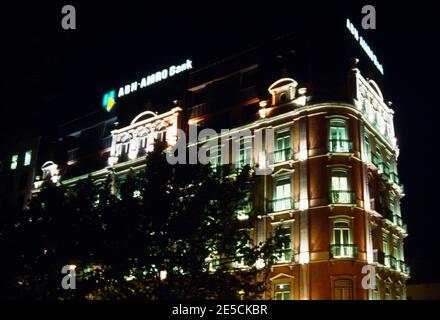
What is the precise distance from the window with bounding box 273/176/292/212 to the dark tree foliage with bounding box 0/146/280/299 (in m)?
5.18

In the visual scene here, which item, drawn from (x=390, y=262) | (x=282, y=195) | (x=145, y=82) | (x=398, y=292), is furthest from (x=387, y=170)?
(x=145, y=82)

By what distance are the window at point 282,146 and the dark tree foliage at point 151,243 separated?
667cm

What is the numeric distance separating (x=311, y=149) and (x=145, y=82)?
55.5ft

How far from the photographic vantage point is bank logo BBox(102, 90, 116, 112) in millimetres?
44500

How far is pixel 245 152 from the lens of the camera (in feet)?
113

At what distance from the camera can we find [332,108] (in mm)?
31812

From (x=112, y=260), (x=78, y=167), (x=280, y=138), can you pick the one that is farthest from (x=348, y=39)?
(x=78, y=167)

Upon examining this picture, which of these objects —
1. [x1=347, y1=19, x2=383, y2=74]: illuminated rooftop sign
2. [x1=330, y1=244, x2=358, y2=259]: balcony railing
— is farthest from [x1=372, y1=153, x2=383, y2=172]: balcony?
[x1=347, y1=19, x2=383, y2=74]: illuminated rooftop sign

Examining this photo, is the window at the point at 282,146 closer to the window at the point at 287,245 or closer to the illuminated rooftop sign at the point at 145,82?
the window at the point at 287,245

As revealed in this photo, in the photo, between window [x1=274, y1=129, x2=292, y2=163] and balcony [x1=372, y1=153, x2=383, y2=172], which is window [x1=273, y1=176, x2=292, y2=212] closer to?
window [x1=274, y1=129, x2=292, y2=163]

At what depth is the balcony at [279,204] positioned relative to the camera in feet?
102

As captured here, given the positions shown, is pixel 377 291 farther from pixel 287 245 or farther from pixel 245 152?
pixel 245 152
